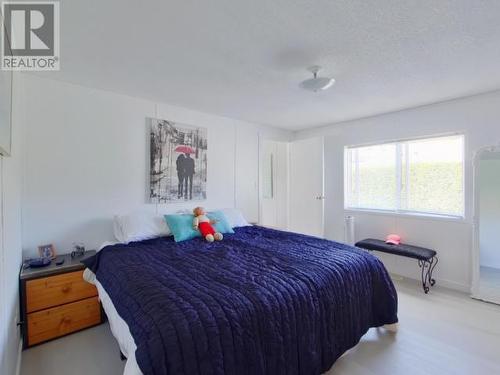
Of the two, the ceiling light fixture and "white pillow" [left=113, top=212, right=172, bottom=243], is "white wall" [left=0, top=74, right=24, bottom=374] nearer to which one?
"white pillow" [left=113, top=212, right=172, bottom=243]

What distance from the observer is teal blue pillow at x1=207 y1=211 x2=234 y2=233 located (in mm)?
3027

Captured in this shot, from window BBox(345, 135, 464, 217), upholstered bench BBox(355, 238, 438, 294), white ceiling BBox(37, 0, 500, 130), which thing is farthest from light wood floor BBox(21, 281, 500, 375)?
white ceiling BBox(37, 0, 500, 130)

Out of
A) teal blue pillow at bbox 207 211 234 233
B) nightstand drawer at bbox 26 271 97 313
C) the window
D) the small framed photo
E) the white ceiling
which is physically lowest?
nightstand drawer at bbox 26 271 97 313

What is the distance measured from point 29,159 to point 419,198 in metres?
4.62

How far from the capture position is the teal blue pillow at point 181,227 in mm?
2686

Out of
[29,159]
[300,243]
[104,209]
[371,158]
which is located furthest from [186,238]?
[371,158]

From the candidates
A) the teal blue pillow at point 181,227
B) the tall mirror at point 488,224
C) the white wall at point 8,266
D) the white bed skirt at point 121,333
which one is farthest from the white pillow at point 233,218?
the tall mirror at point 488,224

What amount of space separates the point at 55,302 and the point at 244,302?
73.6 inches

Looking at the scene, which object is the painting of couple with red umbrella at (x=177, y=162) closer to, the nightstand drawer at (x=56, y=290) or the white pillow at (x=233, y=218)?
the white pillow at (x=233, y=218)

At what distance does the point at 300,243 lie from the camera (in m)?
2.48

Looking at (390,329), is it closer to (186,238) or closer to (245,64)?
(186,238)

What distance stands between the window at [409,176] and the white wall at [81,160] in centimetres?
284

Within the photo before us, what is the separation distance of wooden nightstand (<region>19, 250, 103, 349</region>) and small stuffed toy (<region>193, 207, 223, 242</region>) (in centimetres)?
113

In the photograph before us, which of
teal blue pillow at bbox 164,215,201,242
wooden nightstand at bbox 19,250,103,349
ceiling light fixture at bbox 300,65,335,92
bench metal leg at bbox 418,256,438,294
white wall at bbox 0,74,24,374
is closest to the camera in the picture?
white wall at bbox 0,74,24,374
